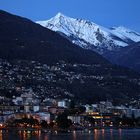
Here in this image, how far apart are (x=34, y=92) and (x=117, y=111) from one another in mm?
25804

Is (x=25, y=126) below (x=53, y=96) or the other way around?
below

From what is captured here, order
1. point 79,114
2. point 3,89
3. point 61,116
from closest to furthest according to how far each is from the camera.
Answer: point 61,116 < point 79,114 < point 3,89

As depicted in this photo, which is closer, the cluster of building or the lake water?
the lake water

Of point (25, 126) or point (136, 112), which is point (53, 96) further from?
point (25, 126)

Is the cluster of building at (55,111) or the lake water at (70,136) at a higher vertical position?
the cluster of building at (55,111)

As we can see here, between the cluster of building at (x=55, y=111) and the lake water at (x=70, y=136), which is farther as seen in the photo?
the cluster of building at (x=55, y=111)

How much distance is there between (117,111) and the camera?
625ft

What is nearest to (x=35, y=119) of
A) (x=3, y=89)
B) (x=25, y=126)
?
(x=25, y=126)

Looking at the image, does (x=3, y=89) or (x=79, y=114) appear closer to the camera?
(x=79, y=114)

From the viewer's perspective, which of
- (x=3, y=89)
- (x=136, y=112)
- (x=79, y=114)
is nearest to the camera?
(x=79, y=114)

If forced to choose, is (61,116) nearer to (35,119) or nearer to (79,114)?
(35,119)

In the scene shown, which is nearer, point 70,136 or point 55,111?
point 70,136

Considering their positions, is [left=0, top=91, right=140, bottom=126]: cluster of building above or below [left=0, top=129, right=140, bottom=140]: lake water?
above

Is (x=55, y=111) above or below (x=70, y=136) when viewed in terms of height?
above
